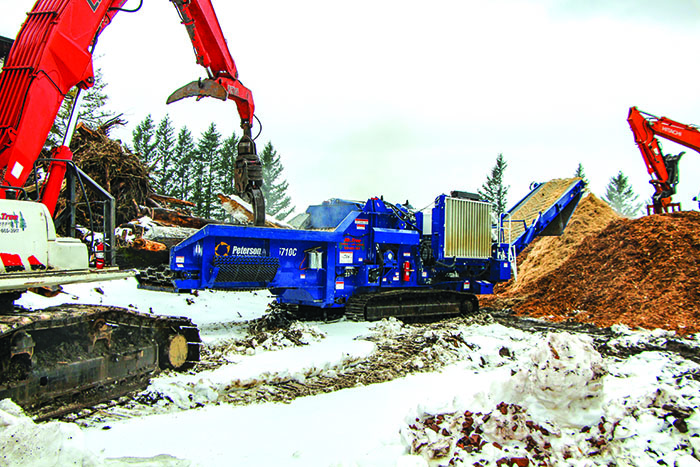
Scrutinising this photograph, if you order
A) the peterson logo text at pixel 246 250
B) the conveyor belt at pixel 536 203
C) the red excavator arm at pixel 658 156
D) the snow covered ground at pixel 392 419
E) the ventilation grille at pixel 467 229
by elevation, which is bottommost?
the snow covered ground at pixel 392 419

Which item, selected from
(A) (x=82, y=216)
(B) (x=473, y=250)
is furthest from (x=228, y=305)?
(B) (x=473, y=250)

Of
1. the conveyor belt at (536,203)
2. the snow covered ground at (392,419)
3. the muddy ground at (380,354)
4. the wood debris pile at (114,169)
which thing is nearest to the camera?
the snow covered ground at (392,419)

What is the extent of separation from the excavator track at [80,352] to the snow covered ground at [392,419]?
0.25 m

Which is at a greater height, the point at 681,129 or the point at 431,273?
the point at 681,129

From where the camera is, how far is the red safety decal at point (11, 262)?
3.99m

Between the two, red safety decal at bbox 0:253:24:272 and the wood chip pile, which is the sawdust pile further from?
red safety decal at bbox 0:253:24:272

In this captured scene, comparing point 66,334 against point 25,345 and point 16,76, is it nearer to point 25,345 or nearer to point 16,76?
point 25,345

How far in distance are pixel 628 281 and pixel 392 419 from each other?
9.12 meters

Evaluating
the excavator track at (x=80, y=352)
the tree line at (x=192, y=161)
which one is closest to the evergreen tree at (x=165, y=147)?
the tree line at (x=192, y=161)

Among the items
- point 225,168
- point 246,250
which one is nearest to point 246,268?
point 246,250

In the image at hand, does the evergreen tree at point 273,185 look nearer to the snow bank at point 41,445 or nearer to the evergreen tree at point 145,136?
the evergreen tree at point 145,136

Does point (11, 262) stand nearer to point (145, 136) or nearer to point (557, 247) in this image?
point (557, 247)

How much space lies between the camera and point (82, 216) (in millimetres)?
10164

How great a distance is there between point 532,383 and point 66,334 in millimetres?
3946
